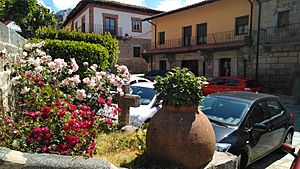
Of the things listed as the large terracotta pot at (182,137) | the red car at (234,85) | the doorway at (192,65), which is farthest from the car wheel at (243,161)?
the doorway at (192,65)

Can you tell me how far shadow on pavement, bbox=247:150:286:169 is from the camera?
504 centimetres

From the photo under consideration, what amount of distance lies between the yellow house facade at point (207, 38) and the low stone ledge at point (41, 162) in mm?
16511

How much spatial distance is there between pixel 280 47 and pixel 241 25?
12.2 ft

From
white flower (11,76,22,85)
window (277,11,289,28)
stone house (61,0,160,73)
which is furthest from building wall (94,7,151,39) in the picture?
white flower (11,76,22,85)

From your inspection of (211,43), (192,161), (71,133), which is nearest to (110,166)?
(71,133)

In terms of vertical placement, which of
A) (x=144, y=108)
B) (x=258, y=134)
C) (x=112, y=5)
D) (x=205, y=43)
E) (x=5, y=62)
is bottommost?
(x=258, y=134)

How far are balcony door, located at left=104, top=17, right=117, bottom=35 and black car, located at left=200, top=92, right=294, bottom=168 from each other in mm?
23678

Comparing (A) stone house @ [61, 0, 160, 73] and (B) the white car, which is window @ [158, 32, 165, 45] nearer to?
(A) stone house @ [61, 0, 160, 73]

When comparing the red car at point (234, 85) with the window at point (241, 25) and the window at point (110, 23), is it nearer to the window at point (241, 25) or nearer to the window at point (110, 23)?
the window at point (241, 25)

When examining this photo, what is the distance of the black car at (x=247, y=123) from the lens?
437 cm

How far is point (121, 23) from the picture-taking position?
28.5 metres

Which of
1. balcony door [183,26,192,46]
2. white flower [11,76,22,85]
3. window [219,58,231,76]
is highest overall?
balcony door [183,26,192,46]

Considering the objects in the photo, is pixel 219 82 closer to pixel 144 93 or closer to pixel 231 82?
pixel 231 82

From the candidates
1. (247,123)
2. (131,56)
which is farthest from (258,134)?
(131,56)
